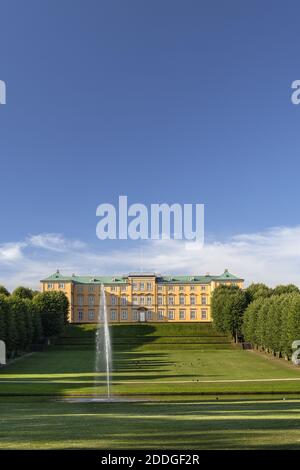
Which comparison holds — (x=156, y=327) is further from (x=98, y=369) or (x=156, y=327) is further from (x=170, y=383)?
(x=170, y=383)

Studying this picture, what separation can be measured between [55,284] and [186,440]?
107735 millimetres

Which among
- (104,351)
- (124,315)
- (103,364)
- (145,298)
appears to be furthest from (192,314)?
(103,364)

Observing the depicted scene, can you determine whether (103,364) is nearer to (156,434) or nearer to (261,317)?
(261,317)

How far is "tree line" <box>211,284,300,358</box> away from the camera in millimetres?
55156

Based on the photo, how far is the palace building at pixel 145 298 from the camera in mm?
116062

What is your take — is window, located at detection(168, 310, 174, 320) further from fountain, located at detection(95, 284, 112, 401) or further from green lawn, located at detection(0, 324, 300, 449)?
green lawn, located at detection(0, 324, 300, 449)

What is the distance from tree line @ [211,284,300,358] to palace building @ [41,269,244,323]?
21942 millimetres

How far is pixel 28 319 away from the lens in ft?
226

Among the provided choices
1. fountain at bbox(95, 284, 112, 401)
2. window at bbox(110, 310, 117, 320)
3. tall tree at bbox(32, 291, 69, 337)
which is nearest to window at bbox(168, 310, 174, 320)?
window at bbox(110, 310, 117, 320)

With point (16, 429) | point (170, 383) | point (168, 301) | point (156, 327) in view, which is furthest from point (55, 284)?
point (16, 429)

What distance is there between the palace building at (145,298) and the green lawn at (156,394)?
90.2ft

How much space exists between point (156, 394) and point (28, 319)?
1723 inches

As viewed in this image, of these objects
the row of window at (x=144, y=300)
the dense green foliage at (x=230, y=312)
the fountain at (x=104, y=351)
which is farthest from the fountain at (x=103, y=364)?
the dense green foliage at (x=230, y=312)
